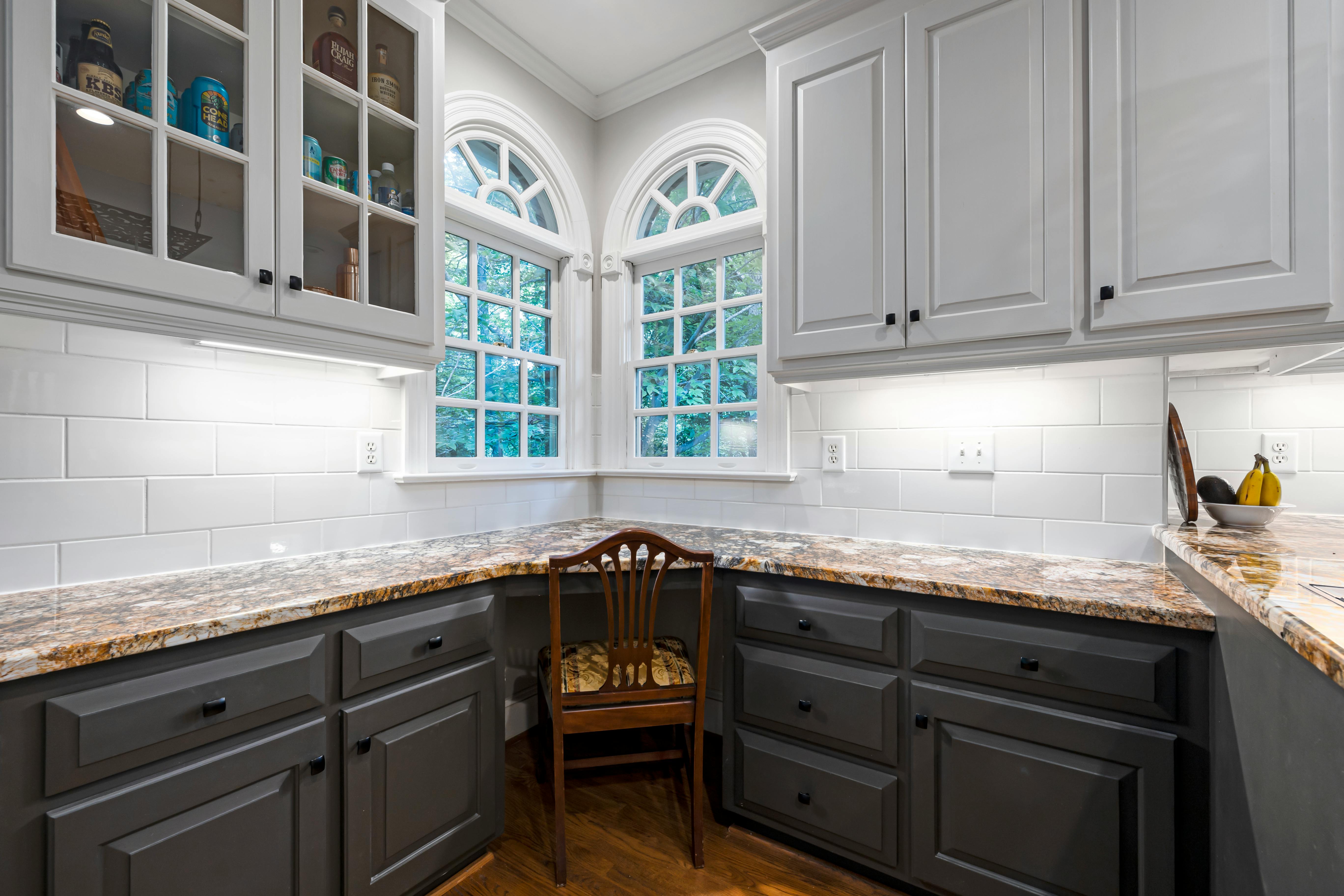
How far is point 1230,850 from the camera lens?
106cm

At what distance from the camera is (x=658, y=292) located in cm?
274

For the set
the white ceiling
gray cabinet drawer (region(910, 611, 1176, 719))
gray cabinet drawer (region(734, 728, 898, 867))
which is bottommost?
gray cabinet drawer (region(734, 728, 898, 867))

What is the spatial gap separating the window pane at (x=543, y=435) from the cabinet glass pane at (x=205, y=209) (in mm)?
1340

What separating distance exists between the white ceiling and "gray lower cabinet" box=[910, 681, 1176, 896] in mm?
2409

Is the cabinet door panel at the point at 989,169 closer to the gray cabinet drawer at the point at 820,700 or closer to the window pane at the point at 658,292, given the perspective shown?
the gray cabinet drawer at the point at 820,700

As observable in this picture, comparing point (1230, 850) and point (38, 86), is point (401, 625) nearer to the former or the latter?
point (38, 86)

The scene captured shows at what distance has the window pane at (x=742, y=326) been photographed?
2.45 meters

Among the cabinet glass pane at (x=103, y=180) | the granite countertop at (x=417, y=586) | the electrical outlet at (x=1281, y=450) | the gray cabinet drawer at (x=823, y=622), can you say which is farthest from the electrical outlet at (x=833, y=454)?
the cabinet glass pane at (x=103, y=180)

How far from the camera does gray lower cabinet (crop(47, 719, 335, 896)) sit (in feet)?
3.10

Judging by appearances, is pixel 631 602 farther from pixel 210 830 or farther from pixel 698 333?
pixel 698 333

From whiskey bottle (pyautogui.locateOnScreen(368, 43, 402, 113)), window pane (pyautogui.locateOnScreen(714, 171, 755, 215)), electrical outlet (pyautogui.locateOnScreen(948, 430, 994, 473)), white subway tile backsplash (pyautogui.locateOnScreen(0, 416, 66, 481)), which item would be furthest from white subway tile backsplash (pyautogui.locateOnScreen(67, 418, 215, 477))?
electrical outlet (pyautogui.locateOnScreen(948, 430, 994, 473))

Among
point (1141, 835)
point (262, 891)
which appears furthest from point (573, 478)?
point (1141, 835)

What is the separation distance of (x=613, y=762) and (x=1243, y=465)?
80.5 inches

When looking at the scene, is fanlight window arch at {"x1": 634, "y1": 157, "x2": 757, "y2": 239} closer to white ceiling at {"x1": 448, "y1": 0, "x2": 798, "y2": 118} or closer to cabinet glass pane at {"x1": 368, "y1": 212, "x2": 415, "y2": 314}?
white ceiling at {"x1": 448, "y1": 0, "x2": 798, "y2": 118}
